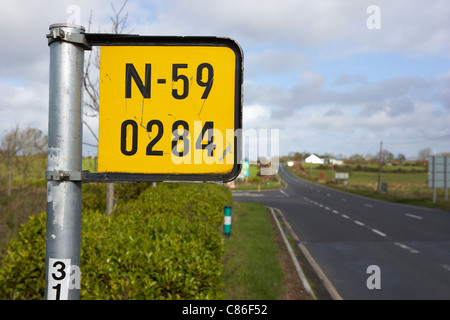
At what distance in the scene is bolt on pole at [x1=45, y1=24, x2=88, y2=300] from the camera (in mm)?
1248

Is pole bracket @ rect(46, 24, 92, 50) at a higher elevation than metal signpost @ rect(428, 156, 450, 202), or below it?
higher

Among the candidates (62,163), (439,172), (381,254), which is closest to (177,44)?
(62,163)

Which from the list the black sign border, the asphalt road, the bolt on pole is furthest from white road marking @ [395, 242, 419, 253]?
the bolt on pole

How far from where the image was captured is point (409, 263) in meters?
9.44

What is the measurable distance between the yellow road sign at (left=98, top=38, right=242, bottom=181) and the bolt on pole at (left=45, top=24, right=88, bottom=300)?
0.11 meters

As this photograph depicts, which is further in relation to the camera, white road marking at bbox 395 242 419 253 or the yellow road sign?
white road marking at bbox 395 242 419 253

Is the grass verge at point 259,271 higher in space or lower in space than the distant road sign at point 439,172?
lower

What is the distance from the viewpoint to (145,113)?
1.34 metres

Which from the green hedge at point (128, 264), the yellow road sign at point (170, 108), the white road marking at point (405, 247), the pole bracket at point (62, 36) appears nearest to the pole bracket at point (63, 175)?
the yellow road sign at point (170, 108)

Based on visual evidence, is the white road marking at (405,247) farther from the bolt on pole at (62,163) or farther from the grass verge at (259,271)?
the bolt on pole at (62,163)

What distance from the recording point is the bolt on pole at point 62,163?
125 centimetres

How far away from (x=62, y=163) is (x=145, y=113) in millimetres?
342

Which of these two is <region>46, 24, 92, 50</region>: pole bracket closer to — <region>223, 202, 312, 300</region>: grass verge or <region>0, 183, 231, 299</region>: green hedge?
<region>0, 183, 231, 299</region>: green hedge

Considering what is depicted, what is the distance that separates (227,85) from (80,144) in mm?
581
